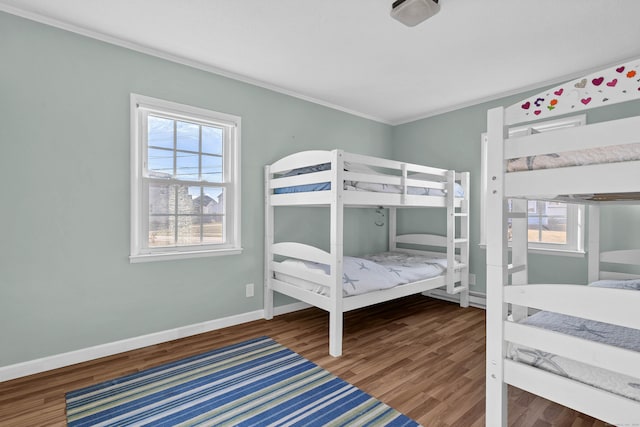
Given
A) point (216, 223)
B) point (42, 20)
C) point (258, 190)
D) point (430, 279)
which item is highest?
point (42, 20)

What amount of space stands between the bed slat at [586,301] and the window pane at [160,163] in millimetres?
2594

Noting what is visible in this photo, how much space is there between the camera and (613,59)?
8.80ft

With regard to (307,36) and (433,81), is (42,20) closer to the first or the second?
(307,36)

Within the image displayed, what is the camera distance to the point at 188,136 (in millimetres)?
2820

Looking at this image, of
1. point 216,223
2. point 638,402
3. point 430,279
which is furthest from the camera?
point 430,279

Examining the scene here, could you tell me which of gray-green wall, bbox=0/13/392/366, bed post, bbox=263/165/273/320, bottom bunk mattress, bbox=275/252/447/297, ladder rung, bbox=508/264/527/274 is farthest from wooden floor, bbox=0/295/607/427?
ladder rung, bbox=508/264/527/274

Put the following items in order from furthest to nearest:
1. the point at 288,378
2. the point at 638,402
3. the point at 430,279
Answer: the point at 430,279
the point at 288,378
the point at 638,402

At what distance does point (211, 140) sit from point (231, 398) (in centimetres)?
213

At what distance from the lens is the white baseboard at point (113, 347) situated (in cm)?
209

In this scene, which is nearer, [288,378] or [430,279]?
[288,378]

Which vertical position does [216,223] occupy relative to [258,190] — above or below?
below

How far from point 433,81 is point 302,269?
222cm

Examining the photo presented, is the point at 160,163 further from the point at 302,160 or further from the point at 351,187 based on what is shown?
the point at 351,187

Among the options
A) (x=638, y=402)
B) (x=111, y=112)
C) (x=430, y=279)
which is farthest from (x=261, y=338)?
(x=638, y=402)
